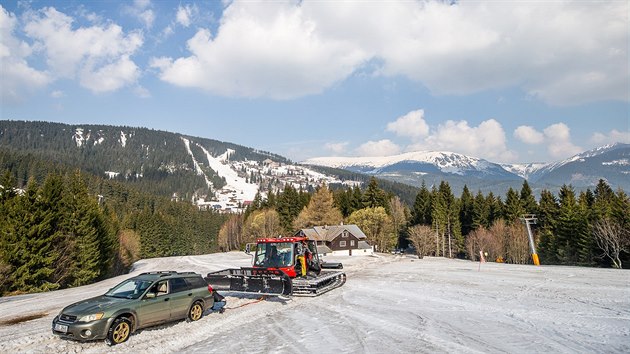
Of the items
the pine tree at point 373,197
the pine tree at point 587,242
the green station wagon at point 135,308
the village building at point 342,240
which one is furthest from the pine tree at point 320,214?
the green station wagon at point 135,308

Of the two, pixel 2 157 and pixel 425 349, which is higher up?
pixel 2 157

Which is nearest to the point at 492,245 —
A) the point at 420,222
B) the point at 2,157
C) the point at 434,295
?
the point at 420,222

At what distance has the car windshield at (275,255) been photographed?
66.2 ft

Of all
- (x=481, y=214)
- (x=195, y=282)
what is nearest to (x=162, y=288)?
(x=195, y=282)

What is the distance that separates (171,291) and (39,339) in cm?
392

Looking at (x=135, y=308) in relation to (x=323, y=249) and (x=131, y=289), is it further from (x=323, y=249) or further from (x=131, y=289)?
(x=323, y=249)

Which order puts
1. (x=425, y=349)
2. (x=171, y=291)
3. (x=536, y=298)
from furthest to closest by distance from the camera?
(x=536, y=298) → (x=171, y=291) → (x=425, y=349)

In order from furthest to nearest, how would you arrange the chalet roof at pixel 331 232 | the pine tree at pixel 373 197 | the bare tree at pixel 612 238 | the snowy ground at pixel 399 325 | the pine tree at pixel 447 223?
1. the pine tree at pixel 373 197
2. the pine tree at pixel 447 223
3. the chalet roof at pixel 331 232
4. the bare tree at pixel 612 238
5. the snowy ground at pixel 399 325

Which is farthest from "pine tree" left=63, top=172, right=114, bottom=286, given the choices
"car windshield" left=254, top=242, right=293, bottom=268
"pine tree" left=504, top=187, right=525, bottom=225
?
"pine tree" left=504, top=187, right=525, bottom=225

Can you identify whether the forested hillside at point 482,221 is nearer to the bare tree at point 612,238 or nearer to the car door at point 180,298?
the bare tree at point 612,238

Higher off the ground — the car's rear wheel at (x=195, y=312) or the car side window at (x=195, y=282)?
the car side window at (x=195, y=282)

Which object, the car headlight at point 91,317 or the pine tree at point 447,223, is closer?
the car headlight at point 91,317

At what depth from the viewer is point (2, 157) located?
162875 millimetres

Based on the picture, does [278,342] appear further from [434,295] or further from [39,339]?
[434,295]
